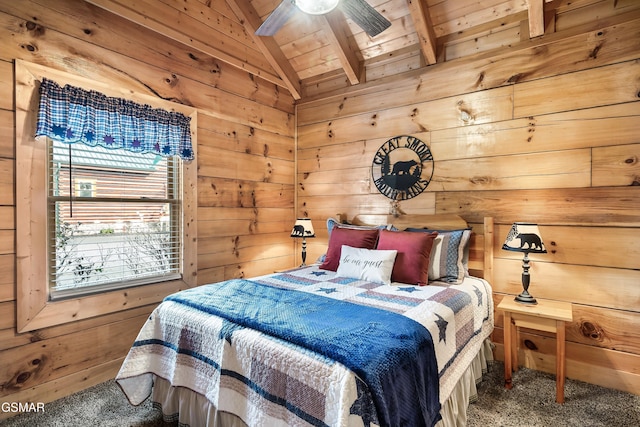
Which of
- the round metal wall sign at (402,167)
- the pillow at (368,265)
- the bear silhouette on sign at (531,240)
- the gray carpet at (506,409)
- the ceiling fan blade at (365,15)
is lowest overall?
the gray carpet at (506,409)

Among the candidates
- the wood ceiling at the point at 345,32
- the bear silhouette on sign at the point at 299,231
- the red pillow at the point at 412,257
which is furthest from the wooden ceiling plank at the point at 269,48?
the red pillow at the point at 412,257

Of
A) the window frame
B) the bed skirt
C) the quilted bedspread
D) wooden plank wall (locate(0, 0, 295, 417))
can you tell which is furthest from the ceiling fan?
the bed skirt

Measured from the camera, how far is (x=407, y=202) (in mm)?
3189

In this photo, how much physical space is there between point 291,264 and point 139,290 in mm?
1824

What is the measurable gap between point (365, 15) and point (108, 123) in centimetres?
194

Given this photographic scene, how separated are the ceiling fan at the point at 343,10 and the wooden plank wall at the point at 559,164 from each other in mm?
1129

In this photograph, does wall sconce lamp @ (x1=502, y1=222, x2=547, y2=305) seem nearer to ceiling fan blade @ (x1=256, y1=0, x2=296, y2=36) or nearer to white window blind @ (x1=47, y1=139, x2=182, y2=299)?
ceiling fan blade @ (x1=256, y1=0, x2=296, y2=36)

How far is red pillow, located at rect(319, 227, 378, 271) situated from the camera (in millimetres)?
2777

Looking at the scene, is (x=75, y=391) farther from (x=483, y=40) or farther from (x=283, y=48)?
(x=483, y=40)

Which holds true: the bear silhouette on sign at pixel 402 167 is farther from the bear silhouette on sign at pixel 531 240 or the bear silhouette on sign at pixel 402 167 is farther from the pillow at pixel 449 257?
the bear silhouette on sign at pixel 531 240

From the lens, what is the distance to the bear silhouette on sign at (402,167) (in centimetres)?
315

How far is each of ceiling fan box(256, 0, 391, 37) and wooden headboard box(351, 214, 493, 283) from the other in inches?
63.8

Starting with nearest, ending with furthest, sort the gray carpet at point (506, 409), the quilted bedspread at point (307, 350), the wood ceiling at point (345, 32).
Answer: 1. the quilted bedspread at point (307, 350)
2. the gray carpet at point (506, 409)
3. the wood ceiling at point (345, 32)

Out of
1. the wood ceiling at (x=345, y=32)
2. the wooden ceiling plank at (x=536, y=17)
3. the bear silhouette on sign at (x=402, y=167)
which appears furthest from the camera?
the bear silhouette on sign at (x=402, y=167)
